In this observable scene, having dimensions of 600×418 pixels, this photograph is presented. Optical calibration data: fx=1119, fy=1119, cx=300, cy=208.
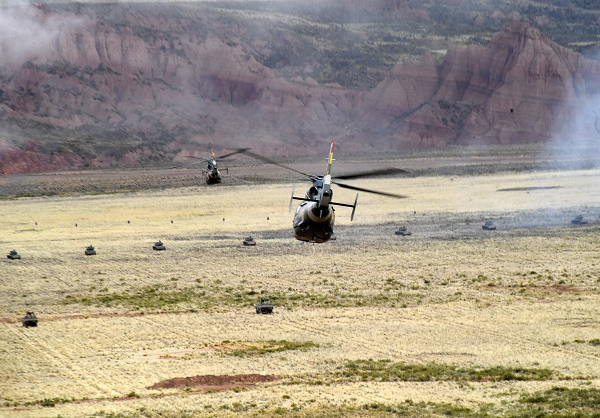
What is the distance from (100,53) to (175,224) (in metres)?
77.5

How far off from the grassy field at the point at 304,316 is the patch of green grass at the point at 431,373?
90mm

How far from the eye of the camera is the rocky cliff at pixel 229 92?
14250 centimetres

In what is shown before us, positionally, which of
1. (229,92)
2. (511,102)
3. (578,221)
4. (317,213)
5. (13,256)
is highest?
(511,102)

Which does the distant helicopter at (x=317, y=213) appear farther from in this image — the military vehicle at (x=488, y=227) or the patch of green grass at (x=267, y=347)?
the military vehicle at (x=488, y=227)

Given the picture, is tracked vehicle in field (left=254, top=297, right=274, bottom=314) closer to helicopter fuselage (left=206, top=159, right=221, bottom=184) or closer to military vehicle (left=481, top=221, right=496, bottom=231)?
military vehicle (left=481, top=221, right=496, bottom=231)

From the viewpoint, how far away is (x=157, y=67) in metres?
157

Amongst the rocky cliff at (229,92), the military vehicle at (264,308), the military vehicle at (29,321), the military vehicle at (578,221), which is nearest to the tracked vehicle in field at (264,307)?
the military vehicle at (264,308)

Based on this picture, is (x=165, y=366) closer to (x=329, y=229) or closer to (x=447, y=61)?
(x=329, y=229)

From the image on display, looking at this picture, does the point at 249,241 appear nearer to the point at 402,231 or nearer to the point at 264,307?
the point at 402,231

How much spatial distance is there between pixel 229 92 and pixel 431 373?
122782 millimetres

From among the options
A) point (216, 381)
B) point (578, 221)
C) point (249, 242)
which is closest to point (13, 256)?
point (249, 242)

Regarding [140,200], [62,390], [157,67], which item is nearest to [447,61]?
[157,67]

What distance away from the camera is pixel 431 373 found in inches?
1452

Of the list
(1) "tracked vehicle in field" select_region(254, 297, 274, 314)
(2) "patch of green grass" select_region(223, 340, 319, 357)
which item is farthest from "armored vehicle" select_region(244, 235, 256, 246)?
(2) "patch of green grass" select_region(223, 340, 319, 357)
